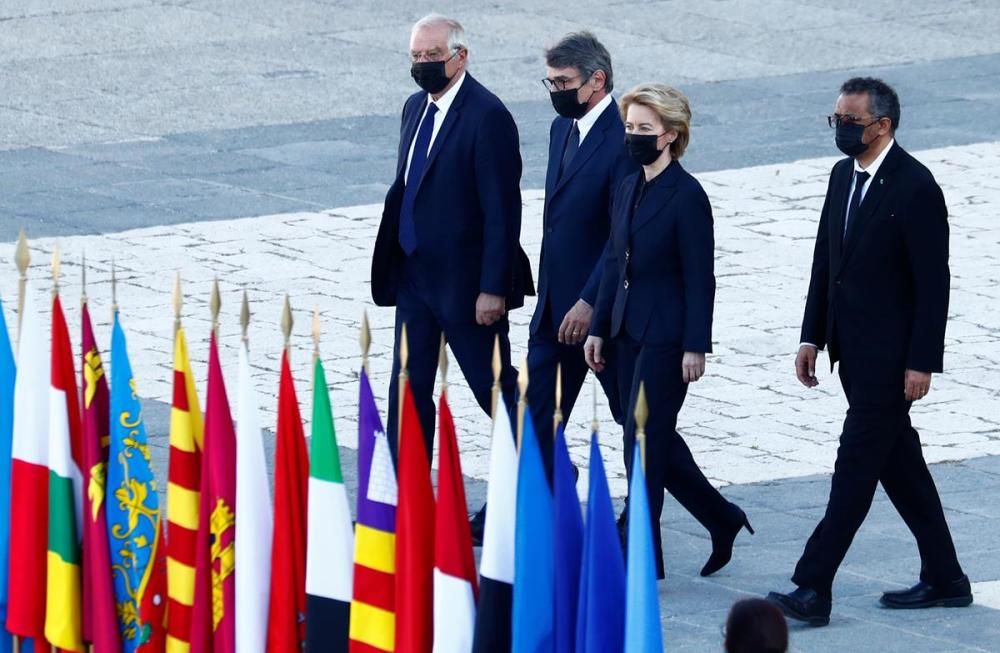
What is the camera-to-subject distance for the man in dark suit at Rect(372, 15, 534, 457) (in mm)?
8508

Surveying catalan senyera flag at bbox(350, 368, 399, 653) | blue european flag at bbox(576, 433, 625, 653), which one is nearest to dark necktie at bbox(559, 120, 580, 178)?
catalan senyera flag at bbox(350, 368, 399, 653)

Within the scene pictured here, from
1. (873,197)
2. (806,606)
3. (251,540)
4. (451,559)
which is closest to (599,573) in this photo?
(451,559)

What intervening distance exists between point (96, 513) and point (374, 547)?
93 centimetres

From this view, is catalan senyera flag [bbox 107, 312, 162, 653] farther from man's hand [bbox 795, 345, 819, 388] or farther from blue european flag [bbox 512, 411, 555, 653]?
man's hand [bbox 795, 345, 819, 388]

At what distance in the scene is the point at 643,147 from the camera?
778 centimetres

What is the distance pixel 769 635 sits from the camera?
473 cm

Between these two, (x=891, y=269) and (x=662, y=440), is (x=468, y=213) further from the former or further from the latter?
(x=891, y=269)

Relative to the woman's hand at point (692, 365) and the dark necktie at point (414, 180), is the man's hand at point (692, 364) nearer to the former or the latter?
the woman's hand at point (692, 365)

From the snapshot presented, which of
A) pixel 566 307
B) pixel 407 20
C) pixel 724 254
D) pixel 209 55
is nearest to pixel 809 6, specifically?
pixel 407 20

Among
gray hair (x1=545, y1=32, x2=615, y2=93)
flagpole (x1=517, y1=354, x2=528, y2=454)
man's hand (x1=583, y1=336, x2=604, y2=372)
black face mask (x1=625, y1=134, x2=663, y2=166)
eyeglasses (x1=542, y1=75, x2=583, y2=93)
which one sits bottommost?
man's hand (x1=583, y1=336, x2=604, y2=372)

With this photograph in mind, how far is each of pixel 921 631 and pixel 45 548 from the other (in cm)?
303

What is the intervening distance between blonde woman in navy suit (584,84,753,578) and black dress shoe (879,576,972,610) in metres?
0.86

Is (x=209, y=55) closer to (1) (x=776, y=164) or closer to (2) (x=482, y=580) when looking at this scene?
(1) (x=776, y=164)

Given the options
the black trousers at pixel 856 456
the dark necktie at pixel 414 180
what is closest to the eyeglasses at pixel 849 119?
the black trousers at pixel 856 456
